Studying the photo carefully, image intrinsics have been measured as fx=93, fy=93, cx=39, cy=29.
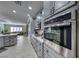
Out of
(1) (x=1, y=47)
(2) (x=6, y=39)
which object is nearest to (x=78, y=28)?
(1) (x=1, y=47)

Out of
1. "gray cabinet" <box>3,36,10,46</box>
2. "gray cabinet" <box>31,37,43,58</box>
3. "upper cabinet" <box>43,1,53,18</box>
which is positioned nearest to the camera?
"upper cabinet" <box>43,1,53,18</box>

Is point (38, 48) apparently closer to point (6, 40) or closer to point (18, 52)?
point (18, 52)

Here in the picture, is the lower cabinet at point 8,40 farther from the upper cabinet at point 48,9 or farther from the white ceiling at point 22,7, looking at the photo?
the upper cabinet at point 48,9

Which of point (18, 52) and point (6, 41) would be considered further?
point (6, 41)

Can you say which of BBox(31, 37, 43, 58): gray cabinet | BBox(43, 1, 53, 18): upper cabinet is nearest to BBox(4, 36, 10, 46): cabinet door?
BBox(31, 37, 43, 58): gray cabinet

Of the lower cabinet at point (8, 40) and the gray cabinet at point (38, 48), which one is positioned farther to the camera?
the lower cabinet at point (8, 40)

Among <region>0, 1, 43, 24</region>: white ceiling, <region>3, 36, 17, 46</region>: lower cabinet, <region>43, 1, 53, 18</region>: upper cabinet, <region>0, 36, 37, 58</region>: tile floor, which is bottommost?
<region>0, 36, 37, 58</region>: tile floor

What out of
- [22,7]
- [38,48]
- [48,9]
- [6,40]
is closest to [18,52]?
[38,48]

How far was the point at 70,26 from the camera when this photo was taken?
0.93 m

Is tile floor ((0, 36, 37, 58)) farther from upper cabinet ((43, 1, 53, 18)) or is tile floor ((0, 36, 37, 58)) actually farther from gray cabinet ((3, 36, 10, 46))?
upper cabinet ((43, 1, 53, 18))

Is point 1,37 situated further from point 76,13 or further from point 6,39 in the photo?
point 76,13

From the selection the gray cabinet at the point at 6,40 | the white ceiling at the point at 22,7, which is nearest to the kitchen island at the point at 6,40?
the gray cabinet at the point at 6,40

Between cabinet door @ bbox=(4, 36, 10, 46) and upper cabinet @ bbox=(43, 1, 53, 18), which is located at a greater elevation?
upper cabinet @ bbox=(43, 1, 53, 18)

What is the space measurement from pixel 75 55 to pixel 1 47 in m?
5.61
